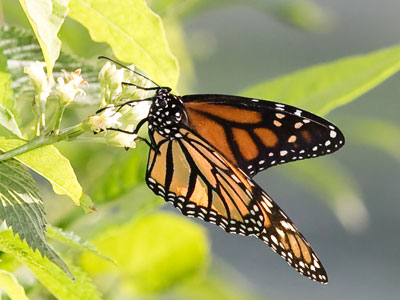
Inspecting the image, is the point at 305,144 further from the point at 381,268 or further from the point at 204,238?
the point at 381,268

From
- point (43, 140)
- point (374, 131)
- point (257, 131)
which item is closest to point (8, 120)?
point (43, 140)

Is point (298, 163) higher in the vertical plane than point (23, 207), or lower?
lower

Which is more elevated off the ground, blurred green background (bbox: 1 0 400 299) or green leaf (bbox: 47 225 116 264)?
green leaf (bbox: 47 225 116 264)

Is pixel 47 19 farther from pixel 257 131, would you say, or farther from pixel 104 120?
pixel 257 131

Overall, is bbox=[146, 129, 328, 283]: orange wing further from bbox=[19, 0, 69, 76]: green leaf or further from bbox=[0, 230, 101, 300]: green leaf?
bbox=[19, 0, 69, 76]: green leaf

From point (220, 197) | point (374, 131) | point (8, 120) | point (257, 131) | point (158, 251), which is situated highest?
point (8, 120)

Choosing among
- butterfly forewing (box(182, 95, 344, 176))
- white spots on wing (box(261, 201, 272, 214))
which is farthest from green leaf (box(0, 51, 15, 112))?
white spots on wing (box(261, 201, 272, 214))
